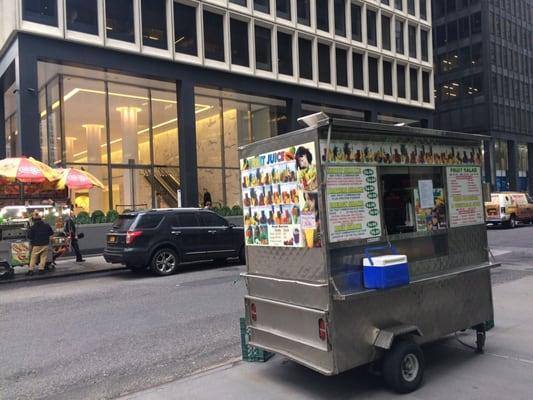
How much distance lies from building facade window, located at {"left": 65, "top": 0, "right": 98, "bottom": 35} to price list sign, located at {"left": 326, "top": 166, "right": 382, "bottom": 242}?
19.2 m

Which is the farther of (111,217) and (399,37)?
(399,37)

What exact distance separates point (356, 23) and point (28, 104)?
21.0 metres

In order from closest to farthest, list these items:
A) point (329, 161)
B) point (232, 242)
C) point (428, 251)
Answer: point (329, 161) → point (428, 251) → point (232, 242)

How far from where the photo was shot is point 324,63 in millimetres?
29891

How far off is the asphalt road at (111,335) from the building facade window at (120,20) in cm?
1378

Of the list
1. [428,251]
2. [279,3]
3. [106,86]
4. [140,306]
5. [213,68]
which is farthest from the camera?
[279,3]

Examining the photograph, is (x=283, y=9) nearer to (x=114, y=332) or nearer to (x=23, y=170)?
(x=23, y=170)


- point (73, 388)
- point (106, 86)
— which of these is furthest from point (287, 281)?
point (106, 86)

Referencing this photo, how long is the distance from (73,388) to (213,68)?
21237 millimetres

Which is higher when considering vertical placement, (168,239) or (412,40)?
(412,40)

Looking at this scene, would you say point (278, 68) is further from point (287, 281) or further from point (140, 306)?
point (287, 281)

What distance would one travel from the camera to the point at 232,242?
14.3 metres

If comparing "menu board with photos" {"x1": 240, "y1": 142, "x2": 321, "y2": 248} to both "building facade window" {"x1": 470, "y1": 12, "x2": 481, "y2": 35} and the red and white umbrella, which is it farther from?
"building facade window" {"x1": 470, "y1": 12, "x2": 481, "y2": 35}

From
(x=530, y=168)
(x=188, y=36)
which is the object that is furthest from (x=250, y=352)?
(x=530, y=168)
